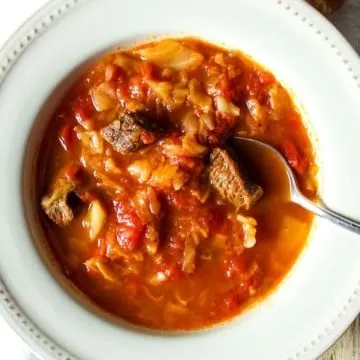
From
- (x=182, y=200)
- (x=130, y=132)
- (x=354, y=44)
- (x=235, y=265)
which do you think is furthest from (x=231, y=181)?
(x=354, y=44)

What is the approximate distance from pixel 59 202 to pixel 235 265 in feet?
3.29

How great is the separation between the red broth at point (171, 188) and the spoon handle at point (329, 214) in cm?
6

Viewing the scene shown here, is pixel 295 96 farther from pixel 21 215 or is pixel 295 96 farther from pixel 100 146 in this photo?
pixel 21 215

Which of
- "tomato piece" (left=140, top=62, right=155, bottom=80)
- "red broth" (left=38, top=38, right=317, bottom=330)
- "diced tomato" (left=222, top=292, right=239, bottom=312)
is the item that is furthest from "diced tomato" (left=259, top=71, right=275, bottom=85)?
"diced tomato" (left=222, top=292, right=239, bottom=312)

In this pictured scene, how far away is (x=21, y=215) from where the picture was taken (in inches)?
144

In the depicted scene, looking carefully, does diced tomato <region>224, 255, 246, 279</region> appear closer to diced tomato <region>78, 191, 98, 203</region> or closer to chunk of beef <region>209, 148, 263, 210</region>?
chunk of beef <region>209, 148, 263, 210</region>

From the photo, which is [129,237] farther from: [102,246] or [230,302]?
[230,302]

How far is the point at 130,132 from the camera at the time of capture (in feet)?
11.4

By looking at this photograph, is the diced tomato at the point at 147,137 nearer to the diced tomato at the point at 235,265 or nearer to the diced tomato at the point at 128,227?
the diced tomato at the point at 128,227

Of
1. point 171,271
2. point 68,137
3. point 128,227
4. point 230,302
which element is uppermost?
point 68,137

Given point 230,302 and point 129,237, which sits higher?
point 129,237

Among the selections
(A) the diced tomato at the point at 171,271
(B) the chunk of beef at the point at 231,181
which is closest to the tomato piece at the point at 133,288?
(A) the diced tomato at the point at 171,271

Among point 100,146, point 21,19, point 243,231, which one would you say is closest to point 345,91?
point 243,231

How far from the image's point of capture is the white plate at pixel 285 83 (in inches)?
138
